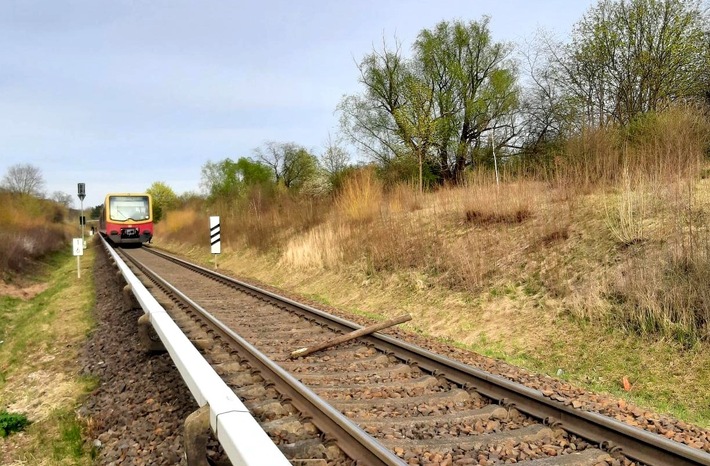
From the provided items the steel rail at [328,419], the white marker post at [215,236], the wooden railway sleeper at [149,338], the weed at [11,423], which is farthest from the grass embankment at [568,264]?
the white marker post at [215,236]

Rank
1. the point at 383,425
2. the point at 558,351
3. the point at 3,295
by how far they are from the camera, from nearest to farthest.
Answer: the point at 383,425
the point at 558,351
the point at 3,295

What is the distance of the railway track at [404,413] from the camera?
3307mm

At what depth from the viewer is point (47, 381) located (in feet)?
22.3

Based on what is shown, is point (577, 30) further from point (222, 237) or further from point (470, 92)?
point (222, 237)

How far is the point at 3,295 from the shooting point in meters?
16.8

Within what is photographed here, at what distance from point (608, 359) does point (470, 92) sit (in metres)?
31.8

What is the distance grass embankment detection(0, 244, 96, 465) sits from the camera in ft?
15.6

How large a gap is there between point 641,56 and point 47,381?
20705 millimetres

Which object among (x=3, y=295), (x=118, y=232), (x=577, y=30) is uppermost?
(x=577, y=30)

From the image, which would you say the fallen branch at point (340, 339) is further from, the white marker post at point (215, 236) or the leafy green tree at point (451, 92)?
the leafy green tree at point (451, 92)

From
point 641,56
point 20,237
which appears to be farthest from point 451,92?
point 20,237

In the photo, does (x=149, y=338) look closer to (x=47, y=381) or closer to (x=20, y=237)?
(x=47, y=381)

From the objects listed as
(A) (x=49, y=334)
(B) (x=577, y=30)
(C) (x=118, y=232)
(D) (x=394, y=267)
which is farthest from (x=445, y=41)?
(A) (x=49, y=334)

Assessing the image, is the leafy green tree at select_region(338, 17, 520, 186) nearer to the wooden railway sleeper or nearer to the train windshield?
the train windshield
